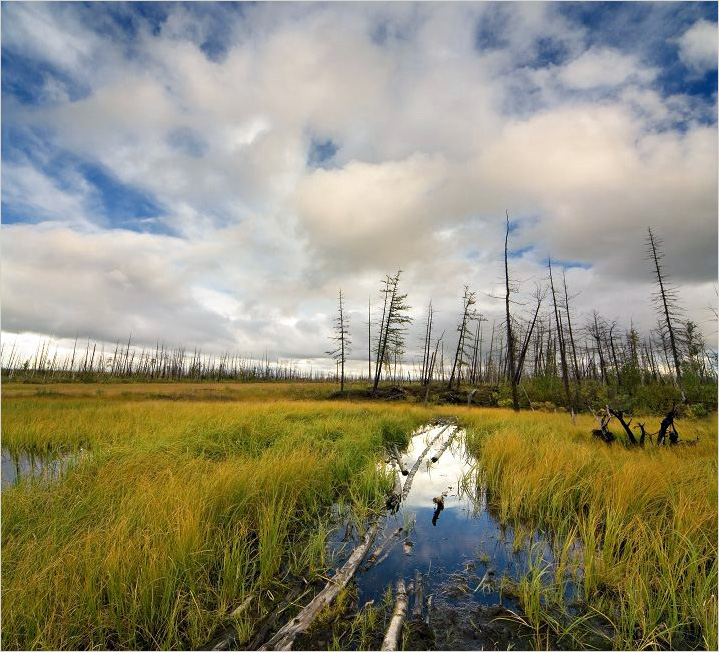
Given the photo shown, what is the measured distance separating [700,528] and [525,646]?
322 cm

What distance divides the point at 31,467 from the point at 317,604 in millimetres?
8672

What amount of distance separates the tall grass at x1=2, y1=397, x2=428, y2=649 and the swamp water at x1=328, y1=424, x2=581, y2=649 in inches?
25.6

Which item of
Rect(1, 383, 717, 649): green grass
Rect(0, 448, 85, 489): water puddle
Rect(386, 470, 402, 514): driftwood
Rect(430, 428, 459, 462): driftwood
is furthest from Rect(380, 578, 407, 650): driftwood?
Rect(0, 448, 85, 489): water puddle

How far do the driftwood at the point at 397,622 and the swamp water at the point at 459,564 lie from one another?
126 millimetres

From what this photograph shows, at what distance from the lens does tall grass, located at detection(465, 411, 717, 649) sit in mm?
3061

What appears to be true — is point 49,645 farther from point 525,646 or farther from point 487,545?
point 487,545

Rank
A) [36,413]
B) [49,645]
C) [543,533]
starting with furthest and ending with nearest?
1. [36,413]
2. [543,533]
3. [49,645]

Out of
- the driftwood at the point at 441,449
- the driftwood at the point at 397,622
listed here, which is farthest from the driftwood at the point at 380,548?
the driftwood at the point at 441,449

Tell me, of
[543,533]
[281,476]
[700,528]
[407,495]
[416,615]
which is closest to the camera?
[416,615]

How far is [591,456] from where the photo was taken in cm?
784

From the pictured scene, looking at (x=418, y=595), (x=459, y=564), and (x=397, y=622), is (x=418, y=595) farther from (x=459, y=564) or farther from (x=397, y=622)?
(x=459, y=564)

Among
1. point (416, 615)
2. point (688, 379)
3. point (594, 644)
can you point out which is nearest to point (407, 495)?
point (416, 615)

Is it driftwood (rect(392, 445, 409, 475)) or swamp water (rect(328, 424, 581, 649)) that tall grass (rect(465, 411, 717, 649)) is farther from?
driftwood (rect(392, 445, 409, 475))

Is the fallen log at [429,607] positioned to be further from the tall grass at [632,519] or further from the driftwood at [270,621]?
the tall grass at [632,519]
